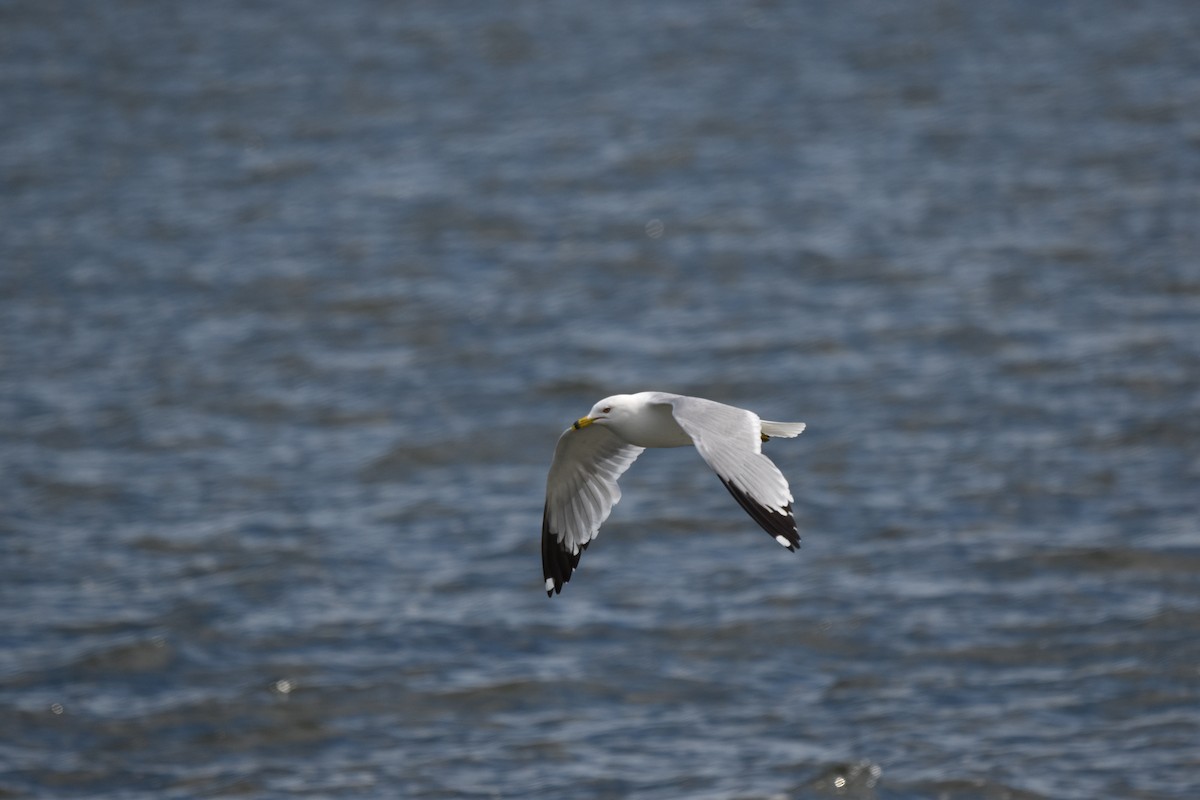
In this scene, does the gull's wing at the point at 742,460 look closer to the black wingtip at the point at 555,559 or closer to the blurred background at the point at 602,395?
the black wingtip at the point at 555,559

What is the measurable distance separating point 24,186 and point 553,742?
582 inches

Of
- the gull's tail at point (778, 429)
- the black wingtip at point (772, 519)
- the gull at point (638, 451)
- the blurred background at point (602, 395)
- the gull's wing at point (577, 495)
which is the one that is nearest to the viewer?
the black wingtip at point (772, 519)

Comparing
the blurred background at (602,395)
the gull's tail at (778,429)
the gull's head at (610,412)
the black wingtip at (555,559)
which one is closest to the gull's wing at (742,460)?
the gull's tail at (778,429)

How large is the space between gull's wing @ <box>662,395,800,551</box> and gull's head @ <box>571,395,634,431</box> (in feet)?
0.90

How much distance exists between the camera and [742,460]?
6922 mm

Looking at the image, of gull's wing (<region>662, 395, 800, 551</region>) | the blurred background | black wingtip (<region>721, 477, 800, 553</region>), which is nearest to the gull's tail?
gull's wing (<region>662, 395, 800, 551</region>)

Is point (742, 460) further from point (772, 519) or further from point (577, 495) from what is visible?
point (577, 495)

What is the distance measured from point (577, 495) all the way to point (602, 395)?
8337 mm

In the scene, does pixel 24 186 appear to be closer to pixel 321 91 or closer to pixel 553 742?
pixel 321 91

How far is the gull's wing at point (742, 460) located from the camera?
21.6ft

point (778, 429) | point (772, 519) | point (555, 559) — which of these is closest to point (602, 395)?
point (555, 559)

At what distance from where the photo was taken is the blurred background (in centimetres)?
1183

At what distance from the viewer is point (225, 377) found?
17.9 meters

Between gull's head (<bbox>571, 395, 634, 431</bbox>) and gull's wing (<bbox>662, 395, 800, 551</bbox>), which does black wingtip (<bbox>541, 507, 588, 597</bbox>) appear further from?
gull's wing (<bbox>662, 395, 800, 551</bbox>)
